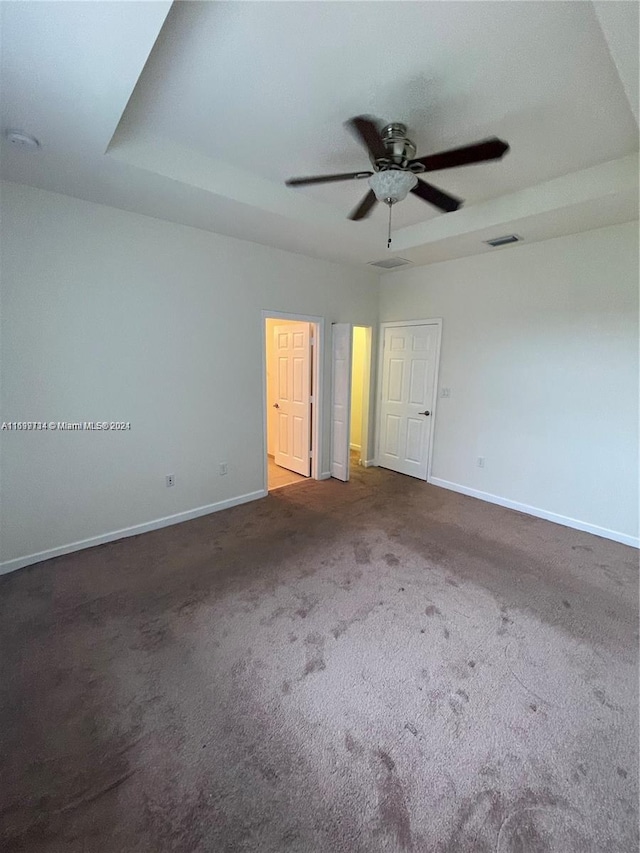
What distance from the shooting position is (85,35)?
4.37 feet

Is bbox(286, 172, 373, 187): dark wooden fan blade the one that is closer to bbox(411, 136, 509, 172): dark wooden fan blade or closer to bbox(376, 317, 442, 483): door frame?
bbox(411, 136, 509, 172): dark wooden fan blade

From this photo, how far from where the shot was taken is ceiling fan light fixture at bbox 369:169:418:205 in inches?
75.4

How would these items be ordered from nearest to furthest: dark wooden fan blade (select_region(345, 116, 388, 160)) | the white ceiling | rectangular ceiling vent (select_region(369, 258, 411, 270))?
the white ceiling, dark wooden fan blade (select_region(345, 116, 388, 160)), rectangular ceiling vent (select_region(369, 258, 411, 270))

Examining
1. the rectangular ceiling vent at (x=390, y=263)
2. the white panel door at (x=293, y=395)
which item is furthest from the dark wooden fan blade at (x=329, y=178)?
the white panel door at (x=293, y=395)

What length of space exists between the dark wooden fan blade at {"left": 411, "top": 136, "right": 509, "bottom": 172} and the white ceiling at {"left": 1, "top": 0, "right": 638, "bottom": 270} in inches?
14.2

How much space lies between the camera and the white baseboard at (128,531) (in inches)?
106

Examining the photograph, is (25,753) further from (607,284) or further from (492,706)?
(607,284)

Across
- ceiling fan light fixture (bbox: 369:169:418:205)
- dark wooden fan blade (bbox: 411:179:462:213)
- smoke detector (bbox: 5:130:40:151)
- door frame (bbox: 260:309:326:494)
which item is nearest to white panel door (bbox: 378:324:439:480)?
door frame (bbox: 260:309:326:494)

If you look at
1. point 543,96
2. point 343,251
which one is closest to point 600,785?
point 543,96

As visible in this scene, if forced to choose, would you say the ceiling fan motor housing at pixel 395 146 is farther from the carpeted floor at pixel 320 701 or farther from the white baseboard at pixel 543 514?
the white baseboard at pixel 543 514

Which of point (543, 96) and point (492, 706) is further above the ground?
point (543, 96)

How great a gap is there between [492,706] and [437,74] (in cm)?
306

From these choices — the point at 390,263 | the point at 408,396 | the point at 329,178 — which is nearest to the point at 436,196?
the point at 329,178

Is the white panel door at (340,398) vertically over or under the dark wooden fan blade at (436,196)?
under
